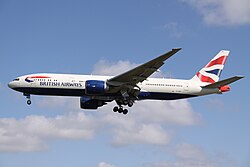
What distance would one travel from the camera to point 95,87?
164ft

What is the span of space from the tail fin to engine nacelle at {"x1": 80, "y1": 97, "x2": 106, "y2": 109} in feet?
33.9

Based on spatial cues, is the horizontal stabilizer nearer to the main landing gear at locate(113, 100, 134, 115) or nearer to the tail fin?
the tail fin

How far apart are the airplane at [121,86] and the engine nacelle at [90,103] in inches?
80.1

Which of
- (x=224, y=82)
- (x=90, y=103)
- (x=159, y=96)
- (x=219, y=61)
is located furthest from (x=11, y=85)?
(x=219, y=61)

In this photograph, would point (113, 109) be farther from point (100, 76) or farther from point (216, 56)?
point (216, 56)

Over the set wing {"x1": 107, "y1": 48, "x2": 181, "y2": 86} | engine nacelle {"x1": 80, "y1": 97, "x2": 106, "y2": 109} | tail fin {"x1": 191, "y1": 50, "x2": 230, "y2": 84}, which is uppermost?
tail fin {"x1": 191, "y1": 50, "x2": 230, "y2": 84}

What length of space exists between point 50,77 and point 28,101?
3.26 meters

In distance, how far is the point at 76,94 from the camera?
5141 cm

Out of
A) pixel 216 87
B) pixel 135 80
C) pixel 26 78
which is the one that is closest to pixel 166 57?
pixel 135 80

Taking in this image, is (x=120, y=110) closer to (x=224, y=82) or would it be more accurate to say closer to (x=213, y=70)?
(x=213, y=70)

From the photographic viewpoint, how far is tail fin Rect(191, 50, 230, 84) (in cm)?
5619

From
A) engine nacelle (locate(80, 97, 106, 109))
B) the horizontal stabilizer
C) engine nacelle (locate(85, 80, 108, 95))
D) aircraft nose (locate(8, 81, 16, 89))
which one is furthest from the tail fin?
aircraft nose (locate(8, 81, 16, 89))

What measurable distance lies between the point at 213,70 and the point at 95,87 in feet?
48.0

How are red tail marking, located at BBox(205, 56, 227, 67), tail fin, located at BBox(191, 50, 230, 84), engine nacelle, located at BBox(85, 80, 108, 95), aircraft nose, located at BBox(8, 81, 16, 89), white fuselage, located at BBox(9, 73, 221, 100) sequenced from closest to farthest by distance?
engine nacelle, located at BBox(85, 80, 108, 95), white fuselage, located at BBox(9, 73, 221, 100), aircraft nose, located at BBox(8, 81, 16, 89), tail fin, located at BBox(191, 50, 230, 84), red tail marking, located at BBox(205, 56, 227, 67)
